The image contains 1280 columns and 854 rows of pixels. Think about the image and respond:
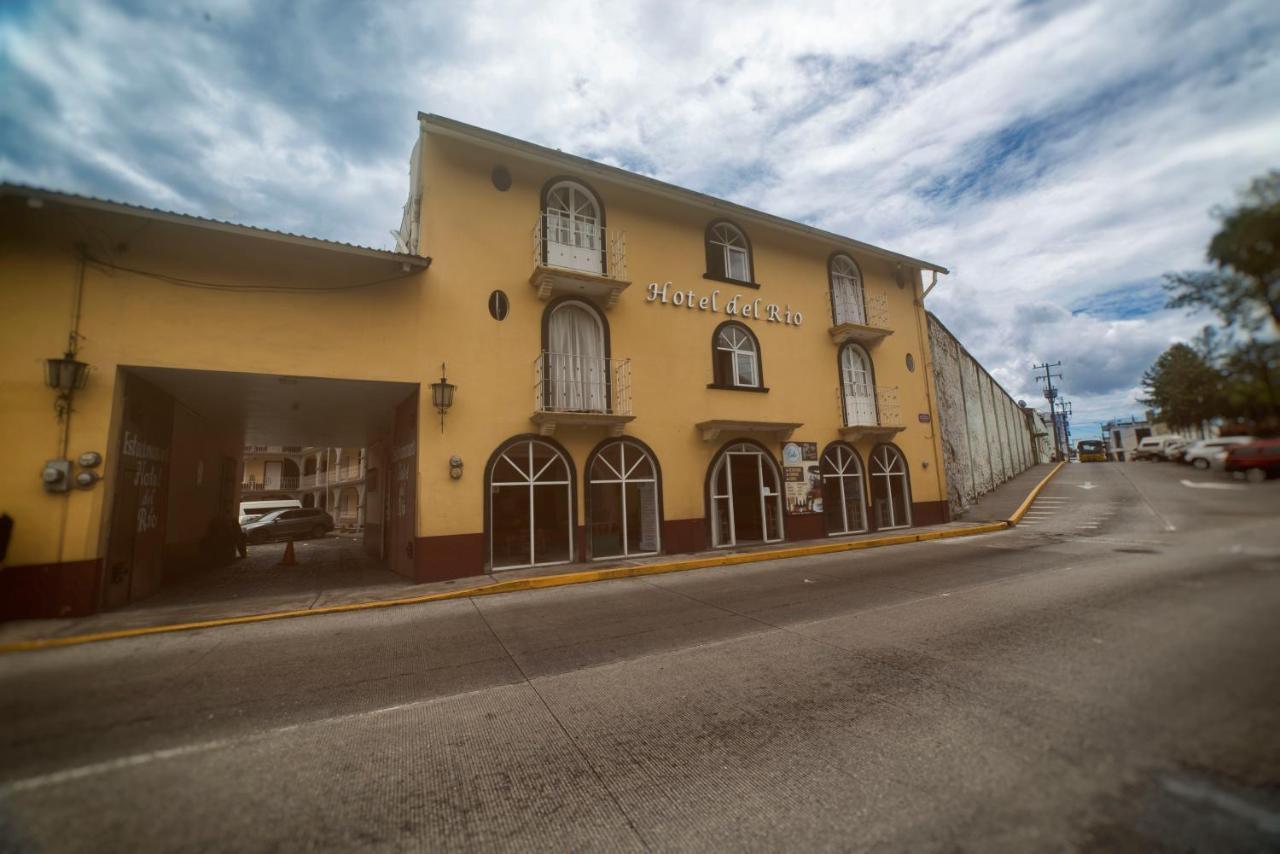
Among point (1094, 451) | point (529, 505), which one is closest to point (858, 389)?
point (529, 505)

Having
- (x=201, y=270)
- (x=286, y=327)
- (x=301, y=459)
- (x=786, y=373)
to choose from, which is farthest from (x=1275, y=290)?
(x=301, y=459)

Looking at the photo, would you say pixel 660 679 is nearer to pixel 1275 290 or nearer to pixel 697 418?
pixel 1275 290

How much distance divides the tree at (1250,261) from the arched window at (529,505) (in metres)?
10.6

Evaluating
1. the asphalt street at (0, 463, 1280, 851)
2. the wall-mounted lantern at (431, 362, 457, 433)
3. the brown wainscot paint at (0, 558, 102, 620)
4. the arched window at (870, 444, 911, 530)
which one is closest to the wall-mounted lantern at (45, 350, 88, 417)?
the brown wainscot paint at (0, 558, 102, 620)

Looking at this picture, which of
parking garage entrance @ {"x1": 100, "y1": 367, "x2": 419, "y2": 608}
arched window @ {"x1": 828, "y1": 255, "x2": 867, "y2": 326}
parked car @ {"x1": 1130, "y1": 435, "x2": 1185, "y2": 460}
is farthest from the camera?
arched window @ {"x1": 828, "y1": 255, "x2": 867, "y2": 326}

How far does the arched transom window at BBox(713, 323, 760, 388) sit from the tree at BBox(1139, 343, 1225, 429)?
1216cm

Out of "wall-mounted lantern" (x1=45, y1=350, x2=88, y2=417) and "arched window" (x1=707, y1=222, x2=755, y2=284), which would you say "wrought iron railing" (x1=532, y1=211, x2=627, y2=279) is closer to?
"arched window" (x1=707, y1=222, x2=755, y2=284)

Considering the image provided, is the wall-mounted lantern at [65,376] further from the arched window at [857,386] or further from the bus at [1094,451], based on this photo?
the arched window at [857,386]

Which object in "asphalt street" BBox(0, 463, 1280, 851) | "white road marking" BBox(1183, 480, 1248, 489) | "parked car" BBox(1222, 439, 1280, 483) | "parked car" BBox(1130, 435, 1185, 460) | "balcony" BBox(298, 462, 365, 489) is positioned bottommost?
"asphalt street" BBox(0, 463, 1280, 851)

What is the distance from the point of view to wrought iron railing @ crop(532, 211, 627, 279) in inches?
468

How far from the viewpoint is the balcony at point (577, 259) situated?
11562 millimetres

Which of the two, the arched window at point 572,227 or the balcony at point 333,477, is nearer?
the arched window at point 572,227

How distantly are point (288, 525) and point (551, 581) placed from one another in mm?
21318

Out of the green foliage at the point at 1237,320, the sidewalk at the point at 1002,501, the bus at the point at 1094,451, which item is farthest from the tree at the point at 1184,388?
the sidewalk at the point at 1002,501
